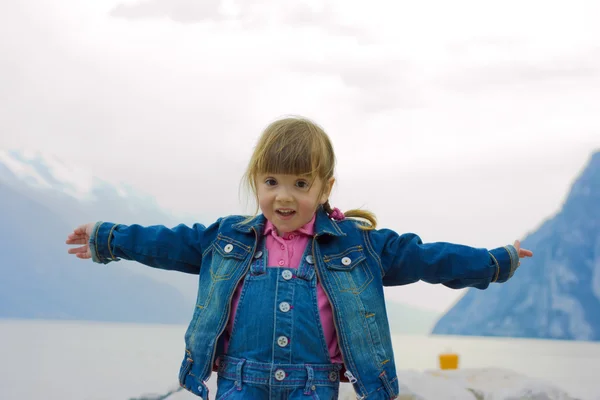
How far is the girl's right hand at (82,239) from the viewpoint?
1.78 m

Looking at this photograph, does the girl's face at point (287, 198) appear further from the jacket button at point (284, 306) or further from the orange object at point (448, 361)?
the orange object at point (448, 361)

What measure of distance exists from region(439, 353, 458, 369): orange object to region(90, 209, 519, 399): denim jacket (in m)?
2.10

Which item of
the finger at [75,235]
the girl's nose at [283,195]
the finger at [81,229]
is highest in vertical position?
the girl's nose at [283,195]

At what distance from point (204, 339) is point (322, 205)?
16.8 inches

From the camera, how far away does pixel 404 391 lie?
107 inches

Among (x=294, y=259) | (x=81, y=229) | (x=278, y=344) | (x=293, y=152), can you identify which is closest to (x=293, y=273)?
(x=294, y=259)

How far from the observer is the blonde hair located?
5.25ft

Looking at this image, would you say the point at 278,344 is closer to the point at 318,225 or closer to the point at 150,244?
the point at 318,225

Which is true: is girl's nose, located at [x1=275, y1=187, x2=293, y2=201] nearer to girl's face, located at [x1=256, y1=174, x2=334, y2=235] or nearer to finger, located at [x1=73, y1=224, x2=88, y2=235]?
girl's face, located at [x1=256, y1=174, x2=334, y2=235]

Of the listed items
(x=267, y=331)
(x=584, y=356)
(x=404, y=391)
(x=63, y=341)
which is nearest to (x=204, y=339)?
(x=267, y=331)

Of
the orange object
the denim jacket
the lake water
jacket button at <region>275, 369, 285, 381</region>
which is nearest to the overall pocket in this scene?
the denim jacket

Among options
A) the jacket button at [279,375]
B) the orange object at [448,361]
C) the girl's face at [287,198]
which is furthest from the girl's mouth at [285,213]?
the orange object at [448,361]

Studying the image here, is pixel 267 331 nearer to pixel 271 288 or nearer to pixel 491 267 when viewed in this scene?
pixel 271 288

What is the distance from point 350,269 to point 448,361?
228 centimetres
